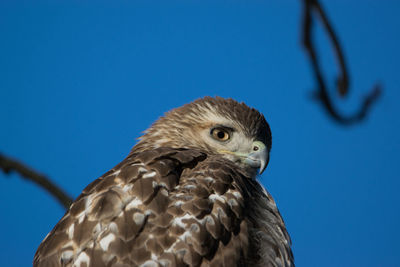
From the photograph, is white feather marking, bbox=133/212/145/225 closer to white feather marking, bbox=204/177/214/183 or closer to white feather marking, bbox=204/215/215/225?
white feather marking, bbox=204/215/215/225

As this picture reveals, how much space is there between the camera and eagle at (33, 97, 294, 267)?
10.3 feet

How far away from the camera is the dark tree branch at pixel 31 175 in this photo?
3418 millimetres

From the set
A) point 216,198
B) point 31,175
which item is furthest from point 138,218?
point 31,175

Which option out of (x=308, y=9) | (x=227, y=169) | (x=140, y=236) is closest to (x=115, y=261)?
(x=140, y=236)

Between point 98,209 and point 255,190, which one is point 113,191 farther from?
point 255,190

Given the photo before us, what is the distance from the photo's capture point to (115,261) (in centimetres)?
305

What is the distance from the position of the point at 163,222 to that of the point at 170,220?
51mm

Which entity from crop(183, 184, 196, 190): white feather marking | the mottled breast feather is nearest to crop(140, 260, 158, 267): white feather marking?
the mottled breast feather

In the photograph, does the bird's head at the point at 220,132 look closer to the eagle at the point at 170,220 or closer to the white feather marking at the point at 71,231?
the eagle at the point at 170,220

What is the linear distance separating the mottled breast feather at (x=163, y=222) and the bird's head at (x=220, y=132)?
905 mm

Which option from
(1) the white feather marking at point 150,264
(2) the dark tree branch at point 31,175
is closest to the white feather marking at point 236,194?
(1) the white feather marking at point 150,264

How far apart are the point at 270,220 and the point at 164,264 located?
136 cm

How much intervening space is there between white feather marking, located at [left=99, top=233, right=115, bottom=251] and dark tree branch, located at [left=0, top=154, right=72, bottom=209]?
72 centimetres

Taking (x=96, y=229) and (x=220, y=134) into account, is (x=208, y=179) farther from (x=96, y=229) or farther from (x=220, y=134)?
(x=220, y=134)
